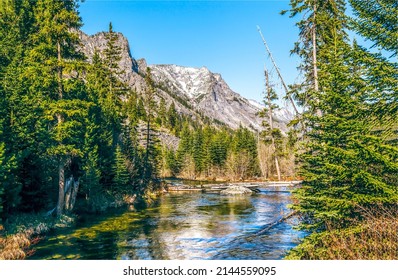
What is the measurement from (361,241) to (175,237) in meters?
9.49

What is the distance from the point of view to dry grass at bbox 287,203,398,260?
26.5 feet

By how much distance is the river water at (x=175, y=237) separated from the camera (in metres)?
12.6

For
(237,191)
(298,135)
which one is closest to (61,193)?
(298,135)

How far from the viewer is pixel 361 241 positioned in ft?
28.8

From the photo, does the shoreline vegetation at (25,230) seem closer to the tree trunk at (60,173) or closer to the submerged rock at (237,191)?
the tree trunk at (60,173)

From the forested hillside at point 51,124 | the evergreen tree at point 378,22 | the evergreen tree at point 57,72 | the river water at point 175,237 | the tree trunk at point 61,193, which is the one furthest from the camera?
the tree trunk at point 61,193

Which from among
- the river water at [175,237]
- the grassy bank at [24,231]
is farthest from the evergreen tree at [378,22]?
the grassy bank at [24,231]

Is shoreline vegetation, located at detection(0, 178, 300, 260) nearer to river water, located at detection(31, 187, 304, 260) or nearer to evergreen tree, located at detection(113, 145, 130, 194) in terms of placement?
river water, located at detection(31, 187, 304, 260)

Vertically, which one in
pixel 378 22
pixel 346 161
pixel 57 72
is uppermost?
pixel 57 72

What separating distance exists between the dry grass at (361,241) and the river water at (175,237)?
243cm

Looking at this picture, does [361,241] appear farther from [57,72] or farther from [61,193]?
[57,72]

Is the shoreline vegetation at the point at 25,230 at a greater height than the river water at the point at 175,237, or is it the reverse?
the shoreline vegetation at the point at 25,230

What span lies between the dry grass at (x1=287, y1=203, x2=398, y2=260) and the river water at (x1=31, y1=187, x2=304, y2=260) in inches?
95.8

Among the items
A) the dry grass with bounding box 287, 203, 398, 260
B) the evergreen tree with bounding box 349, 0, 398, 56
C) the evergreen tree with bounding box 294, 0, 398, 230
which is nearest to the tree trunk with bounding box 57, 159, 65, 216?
the dry grass with bounding box 287, 203, 398, 260
